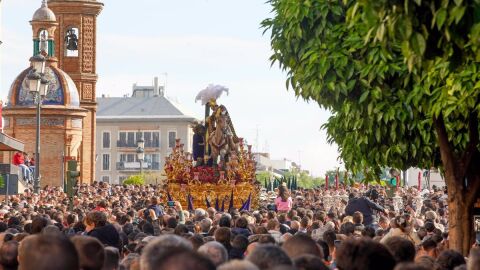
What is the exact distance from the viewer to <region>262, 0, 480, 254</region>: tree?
663 inches

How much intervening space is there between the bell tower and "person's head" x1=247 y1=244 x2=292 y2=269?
75164 mm

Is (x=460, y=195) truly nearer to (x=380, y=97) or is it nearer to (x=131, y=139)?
(x=380, y=97)

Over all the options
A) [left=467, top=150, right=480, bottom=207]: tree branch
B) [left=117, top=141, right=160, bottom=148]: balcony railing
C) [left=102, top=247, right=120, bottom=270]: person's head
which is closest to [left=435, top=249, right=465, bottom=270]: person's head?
[left=102, top=247, right=120, bottom=270]: person's head

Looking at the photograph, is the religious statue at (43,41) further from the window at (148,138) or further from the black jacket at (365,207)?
the window at (148,138)

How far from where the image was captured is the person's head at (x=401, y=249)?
37.8 feet

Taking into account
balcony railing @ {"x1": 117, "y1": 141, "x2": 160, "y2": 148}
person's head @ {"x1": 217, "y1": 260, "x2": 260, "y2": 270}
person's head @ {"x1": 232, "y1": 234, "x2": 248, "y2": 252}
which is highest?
balcony railing @ {"x1": 117, "y1": 141, "x2": 160, "y2": 148}

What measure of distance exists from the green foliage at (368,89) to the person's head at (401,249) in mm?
3948

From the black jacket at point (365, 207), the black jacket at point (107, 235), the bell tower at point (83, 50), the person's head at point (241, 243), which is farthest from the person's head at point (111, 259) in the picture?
the bell tower at point (83, 50)

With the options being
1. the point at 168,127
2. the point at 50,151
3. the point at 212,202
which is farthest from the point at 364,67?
the point at 168,127

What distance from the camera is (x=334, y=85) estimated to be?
17.8m

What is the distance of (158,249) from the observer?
8.87 meters

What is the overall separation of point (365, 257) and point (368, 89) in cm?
858

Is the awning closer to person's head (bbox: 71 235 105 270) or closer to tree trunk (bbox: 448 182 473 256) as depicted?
tree trunk (bbox: 448 182 473 256)

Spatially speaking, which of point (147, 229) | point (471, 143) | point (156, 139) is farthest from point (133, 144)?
point (471, 143)
